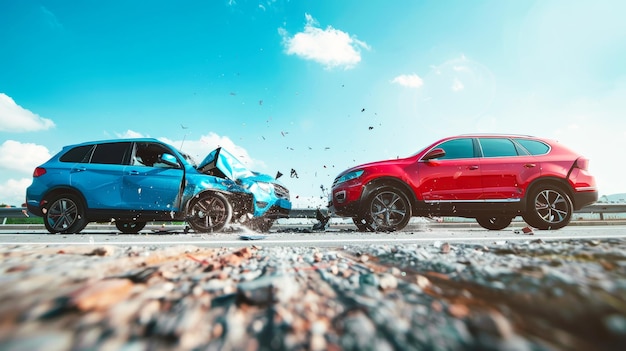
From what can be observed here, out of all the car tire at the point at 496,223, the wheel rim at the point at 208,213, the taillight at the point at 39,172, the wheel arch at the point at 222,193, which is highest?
the taillight at the point at 39,172

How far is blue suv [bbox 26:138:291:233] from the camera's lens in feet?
16.9

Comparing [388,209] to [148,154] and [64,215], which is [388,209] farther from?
[64,215]

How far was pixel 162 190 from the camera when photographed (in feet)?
16.9

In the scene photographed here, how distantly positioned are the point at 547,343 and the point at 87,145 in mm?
7125

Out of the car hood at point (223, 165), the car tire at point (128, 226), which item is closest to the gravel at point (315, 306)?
the car hood at point (223, 165)

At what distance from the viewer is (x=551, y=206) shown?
206 inches

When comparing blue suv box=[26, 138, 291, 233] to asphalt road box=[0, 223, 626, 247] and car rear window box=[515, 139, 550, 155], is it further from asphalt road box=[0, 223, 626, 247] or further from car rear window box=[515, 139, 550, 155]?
→ car rear window box=[515, 139, 550, 155]

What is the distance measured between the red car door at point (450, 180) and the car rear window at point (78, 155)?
657cm

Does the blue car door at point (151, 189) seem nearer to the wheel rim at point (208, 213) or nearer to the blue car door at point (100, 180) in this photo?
the blue car door at point (100, 180)

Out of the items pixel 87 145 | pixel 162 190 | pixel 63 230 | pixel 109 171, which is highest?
pixel 87 145

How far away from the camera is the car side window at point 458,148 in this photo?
543 cm

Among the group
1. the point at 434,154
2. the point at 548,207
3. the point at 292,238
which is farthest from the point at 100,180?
the point at 548,207

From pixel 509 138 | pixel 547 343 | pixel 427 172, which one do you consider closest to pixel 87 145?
pixel 427 172

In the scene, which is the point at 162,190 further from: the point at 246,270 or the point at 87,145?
the point at 246,270
